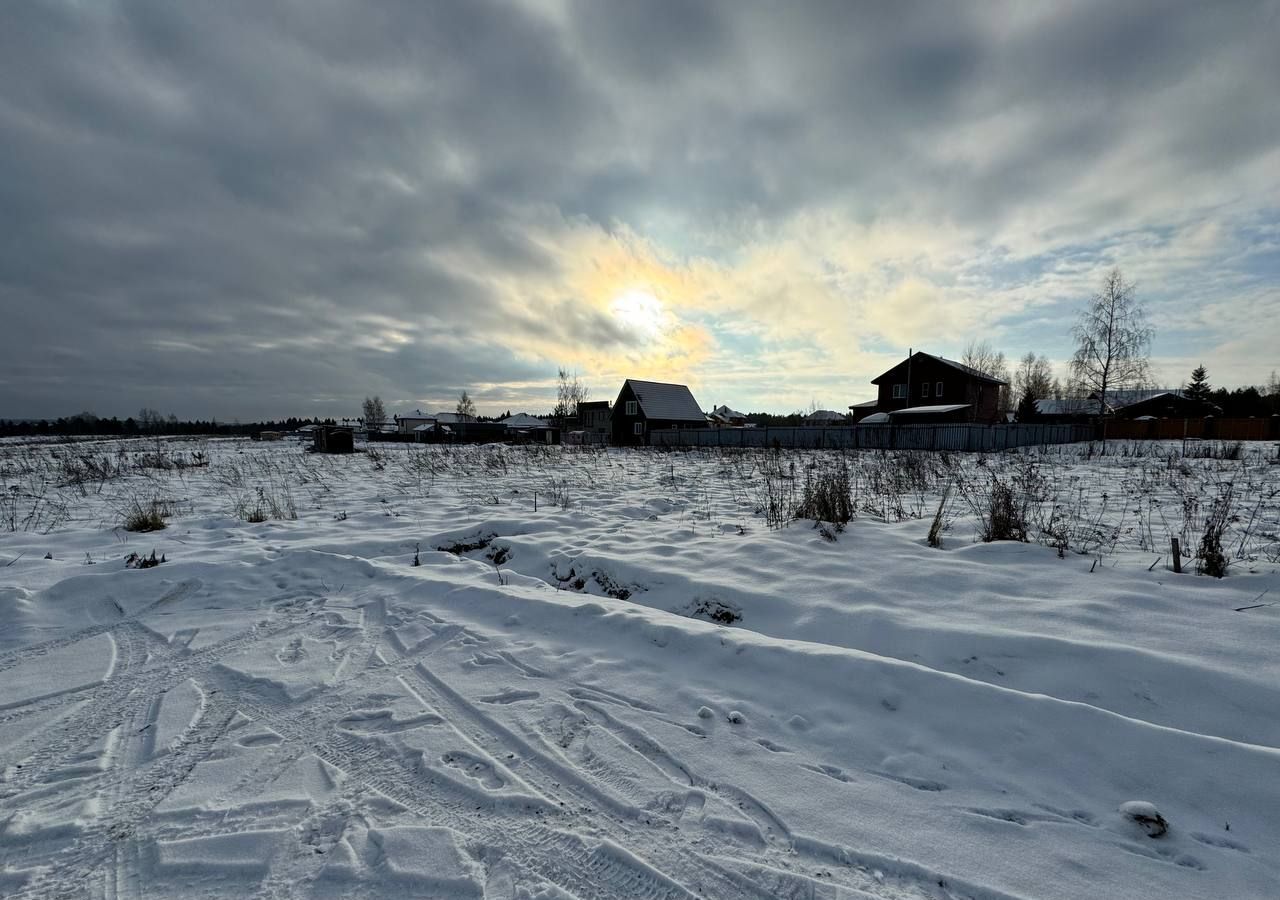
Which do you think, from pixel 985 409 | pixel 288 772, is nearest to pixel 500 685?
pixel 288 772

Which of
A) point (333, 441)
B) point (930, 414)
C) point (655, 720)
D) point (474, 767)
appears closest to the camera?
point (474, 767)

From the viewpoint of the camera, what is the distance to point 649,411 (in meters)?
40.9

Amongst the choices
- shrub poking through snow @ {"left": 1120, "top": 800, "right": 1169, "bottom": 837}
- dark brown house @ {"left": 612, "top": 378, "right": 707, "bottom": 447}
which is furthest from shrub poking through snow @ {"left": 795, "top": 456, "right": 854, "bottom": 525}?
dark brown house @ {"left": 612, "top": 378, "right": 707, "bottom": 447}

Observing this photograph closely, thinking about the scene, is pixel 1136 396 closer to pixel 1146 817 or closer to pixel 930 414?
pixel 930 414

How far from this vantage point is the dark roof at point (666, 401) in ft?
135

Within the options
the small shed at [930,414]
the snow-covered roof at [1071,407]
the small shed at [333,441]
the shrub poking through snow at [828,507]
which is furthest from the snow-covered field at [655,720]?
the snow-covered roof at [1071,407]

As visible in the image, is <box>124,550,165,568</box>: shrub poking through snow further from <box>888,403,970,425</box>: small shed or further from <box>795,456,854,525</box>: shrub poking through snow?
<box>888,403,970,425</box>: small shed

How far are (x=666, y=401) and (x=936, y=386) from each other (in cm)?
2092

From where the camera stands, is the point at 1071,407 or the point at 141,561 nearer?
the point at 141,561

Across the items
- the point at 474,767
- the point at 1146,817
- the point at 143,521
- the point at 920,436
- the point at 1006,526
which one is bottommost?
the point at 474,767

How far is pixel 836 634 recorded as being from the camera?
11.8 ft

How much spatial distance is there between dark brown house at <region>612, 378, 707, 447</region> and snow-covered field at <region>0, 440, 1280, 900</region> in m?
34.5

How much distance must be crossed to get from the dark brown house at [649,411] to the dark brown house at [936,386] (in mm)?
15713

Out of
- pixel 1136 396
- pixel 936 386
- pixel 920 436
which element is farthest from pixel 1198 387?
pixel 920 436
